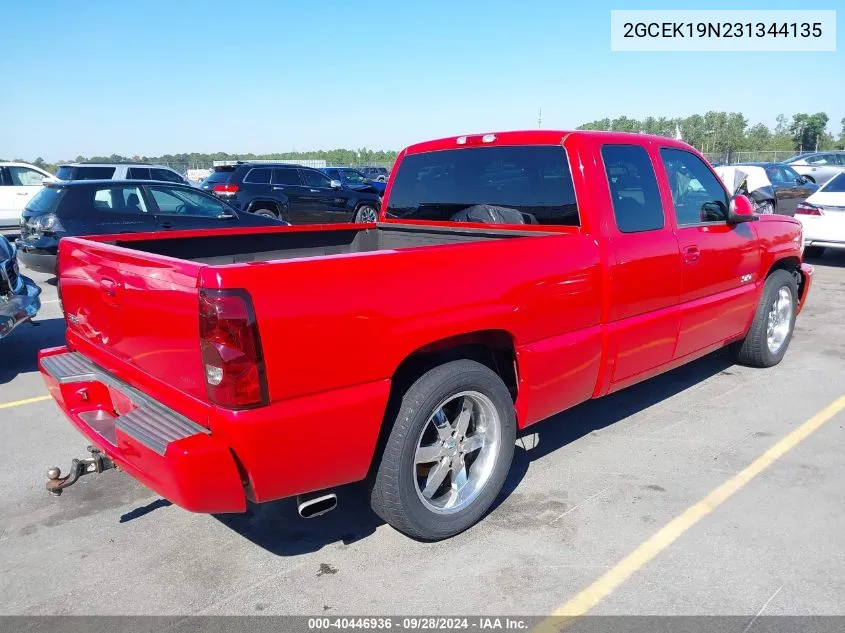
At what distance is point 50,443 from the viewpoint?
434 centimetres

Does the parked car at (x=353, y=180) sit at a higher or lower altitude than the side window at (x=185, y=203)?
higher

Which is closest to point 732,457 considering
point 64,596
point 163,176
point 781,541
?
point 781,541

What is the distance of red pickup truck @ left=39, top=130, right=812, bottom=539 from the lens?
247 centimetres

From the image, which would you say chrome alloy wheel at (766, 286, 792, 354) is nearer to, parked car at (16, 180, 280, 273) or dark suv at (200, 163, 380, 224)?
parked car at (16, 180, 280, 273)

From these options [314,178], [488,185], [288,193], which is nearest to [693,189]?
[488,185]

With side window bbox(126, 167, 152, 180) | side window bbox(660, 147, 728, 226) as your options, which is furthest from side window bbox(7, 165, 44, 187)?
side window bbox(660, 147, 728, 226)

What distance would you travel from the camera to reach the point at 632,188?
4.07 meters

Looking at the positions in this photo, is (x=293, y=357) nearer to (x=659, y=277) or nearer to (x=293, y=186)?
(x=659, y=277)

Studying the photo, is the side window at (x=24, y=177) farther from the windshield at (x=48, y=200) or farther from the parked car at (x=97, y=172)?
the windshield at (x=48, y=200)

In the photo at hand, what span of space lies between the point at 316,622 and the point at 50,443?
2.60 m

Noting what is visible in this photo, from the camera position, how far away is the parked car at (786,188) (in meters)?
17.2

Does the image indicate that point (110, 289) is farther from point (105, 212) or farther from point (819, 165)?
point (819, 165)

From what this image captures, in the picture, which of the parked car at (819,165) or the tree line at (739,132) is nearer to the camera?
the parked car at (819,165)

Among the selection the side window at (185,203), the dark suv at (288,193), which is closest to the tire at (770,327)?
the side window at (185,203)
